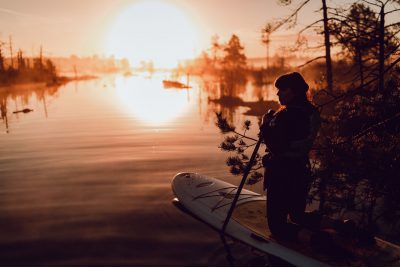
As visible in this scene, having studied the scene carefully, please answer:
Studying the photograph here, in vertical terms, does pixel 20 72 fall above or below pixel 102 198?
above

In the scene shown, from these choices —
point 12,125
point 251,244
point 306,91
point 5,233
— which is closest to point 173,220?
point 251,244

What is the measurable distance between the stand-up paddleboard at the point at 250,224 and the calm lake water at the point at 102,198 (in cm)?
74

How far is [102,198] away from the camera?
9719 mm

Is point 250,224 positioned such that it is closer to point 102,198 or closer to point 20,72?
point 102,198

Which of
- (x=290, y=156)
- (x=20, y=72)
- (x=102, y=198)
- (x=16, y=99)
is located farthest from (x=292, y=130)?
(x=20, y=72)

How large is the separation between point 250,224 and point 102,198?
208 inches

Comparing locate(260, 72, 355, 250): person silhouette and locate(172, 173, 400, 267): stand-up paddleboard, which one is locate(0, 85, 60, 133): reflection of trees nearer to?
locate(172, 173, 400, 267): stand-up paddleboard

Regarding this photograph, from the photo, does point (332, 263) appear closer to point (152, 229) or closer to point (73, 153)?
point (152, 229)

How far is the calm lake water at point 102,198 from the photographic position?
656 centimetres

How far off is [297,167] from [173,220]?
14.4 ft

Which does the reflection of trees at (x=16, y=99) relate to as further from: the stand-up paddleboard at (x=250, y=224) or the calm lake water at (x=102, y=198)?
the stand-up paddleboard at (x=250, y=224)

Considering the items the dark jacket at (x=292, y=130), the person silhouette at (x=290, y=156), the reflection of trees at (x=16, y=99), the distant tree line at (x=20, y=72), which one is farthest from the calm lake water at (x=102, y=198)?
the distant tree line at (x=20, y=72)

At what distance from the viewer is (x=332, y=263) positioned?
15.4 feet

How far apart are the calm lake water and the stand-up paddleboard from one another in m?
0.74
